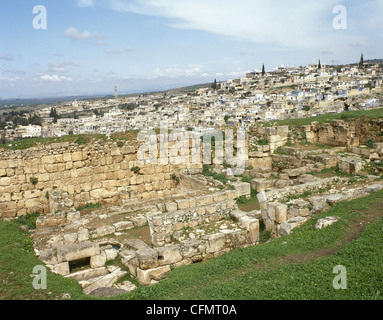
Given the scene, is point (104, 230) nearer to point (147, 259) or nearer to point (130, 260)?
point (130, 260)

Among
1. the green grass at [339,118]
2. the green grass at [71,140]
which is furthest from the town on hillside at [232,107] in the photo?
the green grass at [71,140]

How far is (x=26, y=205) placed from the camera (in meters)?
13.1

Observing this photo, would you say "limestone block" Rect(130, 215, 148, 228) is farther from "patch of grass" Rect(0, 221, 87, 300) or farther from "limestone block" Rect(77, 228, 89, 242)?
"patch of grass" Rect(0, 221, 87, 300)

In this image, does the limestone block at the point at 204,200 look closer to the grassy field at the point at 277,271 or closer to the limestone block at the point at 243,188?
the limestone block at the point at 243,188

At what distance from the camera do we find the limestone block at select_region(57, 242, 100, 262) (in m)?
7.93

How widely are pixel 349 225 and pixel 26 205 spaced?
11.9 metres

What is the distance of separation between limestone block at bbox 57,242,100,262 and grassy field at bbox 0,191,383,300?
68 centimetres

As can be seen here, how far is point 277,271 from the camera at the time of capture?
592 cm

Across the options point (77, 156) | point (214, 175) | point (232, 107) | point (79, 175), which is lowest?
point (214, 175)

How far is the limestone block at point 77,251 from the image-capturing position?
793cm

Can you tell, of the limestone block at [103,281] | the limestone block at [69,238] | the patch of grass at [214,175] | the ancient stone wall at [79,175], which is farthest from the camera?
the patch of grass at [214,175]

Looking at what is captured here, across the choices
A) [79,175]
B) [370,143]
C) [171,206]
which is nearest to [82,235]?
[171,206]

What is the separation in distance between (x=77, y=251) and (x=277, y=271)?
495 centimetres

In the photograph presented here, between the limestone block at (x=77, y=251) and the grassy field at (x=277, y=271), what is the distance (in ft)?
2.23
